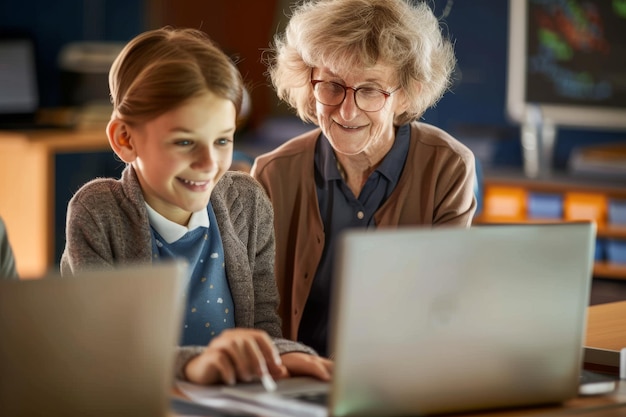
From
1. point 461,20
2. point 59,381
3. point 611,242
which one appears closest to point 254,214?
point 59,381

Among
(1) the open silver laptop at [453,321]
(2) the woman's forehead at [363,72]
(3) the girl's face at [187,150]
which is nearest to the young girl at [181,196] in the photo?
(3) the girl's face at [187,150]

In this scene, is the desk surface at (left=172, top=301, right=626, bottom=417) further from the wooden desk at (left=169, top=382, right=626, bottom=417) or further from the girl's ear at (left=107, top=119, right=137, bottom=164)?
the girl's ear at (left=107, top=119, right=137, bottom=164)

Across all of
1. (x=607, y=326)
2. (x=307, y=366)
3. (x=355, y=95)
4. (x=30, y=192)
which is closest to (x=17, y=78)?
(x=30, y=192)

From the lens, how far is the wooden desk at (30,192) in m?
5.12

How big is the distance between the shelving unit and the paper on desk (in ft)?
9.83

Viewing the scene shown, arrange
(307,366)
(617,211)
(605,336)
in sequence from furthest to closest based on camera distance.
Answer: (617,211) → (605,336) → (307,366)

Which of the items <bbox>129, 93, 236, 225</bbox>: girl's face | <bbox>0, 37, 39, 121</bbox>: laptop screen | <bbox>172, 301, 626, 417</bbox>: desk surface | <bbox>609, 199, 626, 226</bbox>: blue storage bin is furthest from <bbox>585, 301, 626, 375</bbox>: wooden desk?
<bbox>0, 37, 39, 121</bbox>: laptop screen

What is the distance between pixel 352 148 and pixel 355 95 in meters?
0.11

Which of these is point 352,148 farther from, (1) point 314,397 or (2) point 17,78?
(2) point 17,78

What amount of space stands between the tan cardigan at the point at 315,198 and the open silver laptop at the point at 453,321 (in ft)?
2.63

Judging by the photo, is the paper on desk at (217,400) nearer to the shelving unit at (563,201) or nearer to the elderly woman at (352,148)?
the elderly woman at (352,148)

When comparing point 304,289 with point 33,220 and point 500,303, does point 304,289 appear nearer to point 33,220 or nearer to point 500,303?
point 500,303

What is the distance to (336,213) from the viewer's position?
2396 millimetres

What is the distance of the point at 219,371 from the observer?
1604mm
